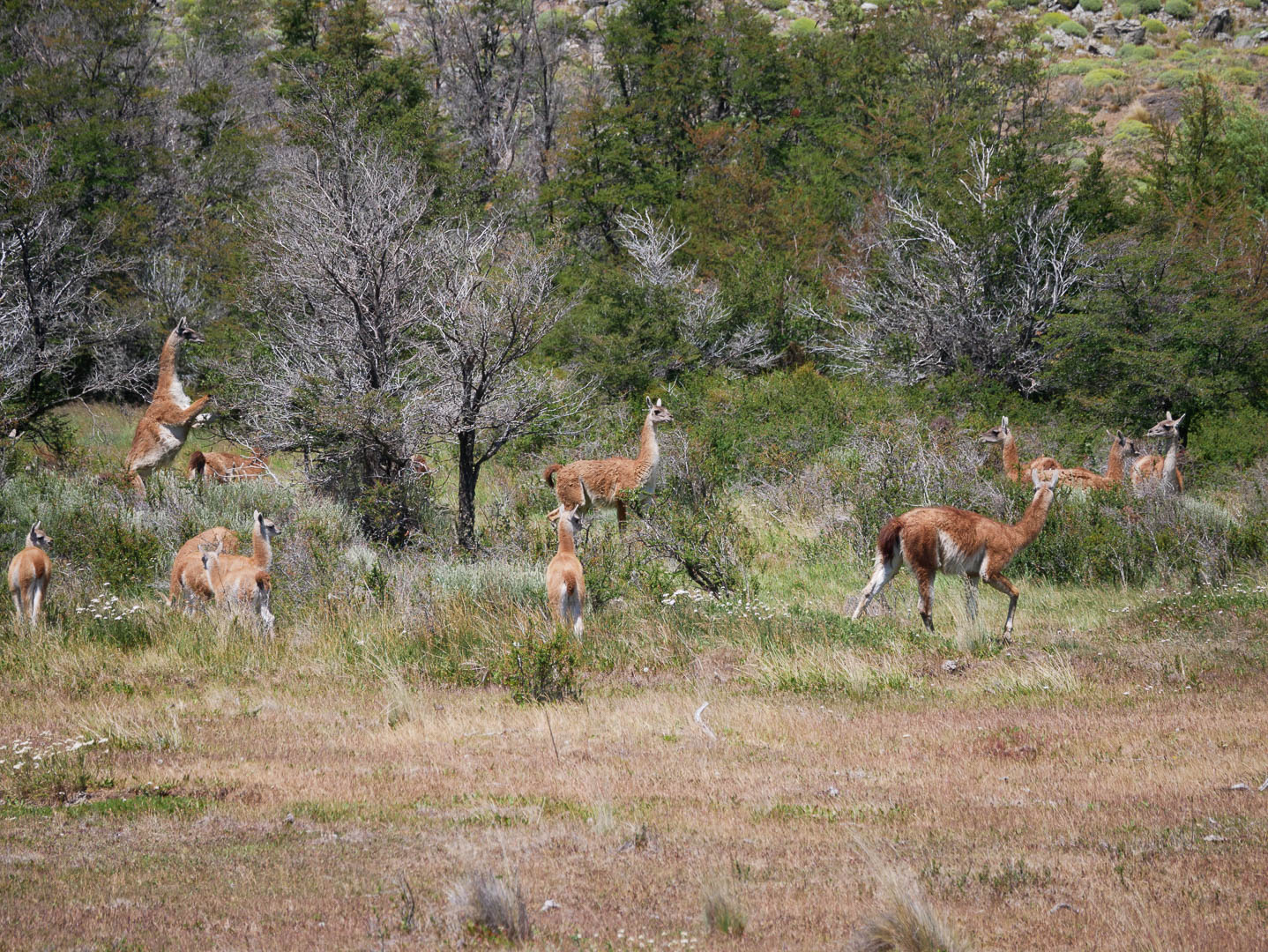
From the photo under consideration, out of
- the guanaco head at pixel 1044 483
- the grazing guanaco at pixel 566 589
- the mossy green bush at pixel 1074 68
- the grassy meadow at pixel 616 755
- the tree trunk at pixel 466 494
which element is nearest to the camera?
the grassy meadow at pixel 616 755

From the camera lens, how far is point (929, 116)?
35.2m

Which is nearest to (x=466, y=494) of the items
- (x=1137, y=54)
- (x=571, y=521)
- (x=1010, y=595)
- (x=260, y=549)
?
(x=571, y=521)

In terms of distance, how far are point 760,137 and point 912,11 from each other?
18.2 meters

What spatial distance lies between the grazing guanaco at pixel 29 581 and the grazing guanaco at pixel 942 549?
8360mm

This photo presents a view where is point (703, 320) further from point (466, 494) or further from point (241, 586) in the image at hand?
point (241, 586)

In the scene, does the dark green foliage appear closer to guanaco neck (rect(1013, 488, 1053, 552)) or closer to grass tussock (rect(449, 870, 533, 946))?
grass tussock (rect(449, 870, 533, 946))

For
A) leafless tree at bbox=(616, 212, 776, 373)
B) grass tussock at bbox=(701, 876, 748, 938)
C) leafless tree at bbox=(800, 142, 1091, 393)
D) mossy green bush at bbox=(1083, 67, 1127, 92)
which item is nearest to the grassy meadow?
grass tussock at bbox=(701, 876, 748, 938)

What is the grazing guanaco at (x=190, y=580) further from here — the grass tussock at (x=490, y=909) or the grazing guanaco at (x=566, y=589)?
the grass tussock at (x=490, y=909)

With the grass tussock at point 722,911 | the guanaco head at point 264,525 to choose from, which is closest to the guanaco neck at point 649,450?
the guanaco head at point 264,525

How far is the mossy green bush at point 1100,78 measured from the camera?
5981 centimetres

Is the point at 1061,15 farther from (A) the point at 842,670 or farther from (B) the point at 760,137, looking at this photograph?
(A) the point at 842,670

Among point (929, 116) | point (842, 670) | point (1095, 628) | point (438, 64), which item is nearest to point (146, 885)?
point (842, 670)

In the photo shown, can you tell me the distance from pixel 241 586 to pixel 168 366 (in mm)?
7112

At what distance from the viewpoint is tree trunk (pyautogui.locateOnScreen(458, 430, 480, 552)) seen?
48.1 ft
